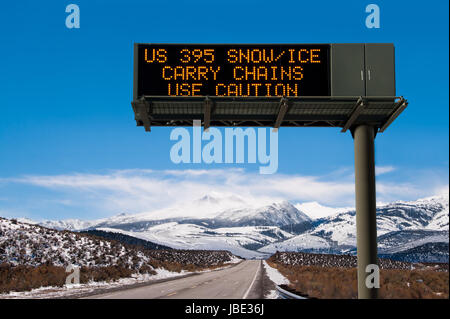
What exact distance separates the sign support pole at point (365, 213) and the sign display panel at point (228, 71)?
2765 mm

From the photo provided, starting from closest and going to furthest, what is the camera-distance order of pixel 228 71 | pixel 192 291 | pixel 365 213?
pixel 228 71 < pixel 365 213 < pixel 192 291

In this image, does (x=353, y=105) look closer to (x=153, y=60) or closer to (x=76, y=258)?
(x=153, y=60)

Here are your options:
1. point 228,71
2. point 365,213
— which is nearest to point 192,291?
point 365,213

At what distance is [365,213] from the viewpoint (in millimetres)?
16609

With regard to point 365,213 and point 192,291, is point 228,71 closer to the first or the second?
point 365,213

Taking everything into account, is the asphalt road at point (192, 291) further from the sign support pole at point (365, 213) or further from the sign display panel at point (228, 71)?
the sign display panel at point (228, 71)

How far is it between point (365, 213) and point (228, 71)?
646 cm

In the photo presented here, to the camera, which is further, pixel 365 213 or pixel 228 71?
pixel 365 213

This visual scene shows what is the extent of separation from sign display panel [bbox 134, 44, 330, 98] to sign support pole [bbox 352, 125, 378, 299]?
9.07ft

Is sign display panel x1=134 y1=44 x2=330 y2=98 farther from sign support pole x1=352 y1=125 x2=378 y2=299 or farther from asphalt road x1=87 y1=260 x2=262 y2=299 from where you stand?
asphalt road x1=87 y1=260 x2=262 y2=299

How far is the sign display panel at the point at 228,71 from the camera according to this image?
1636 cm

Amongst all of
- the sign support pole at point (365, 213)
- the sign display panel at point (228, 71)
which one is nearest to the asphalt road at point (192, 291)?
the sign support pole at point (365, 213)

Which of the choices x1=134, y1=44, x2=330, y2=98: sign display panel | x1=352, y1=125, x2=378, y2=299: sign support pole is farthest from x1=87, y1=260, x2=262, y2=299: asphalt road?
x1=134, y1=44, x2=330, y2=98: sign display panel
